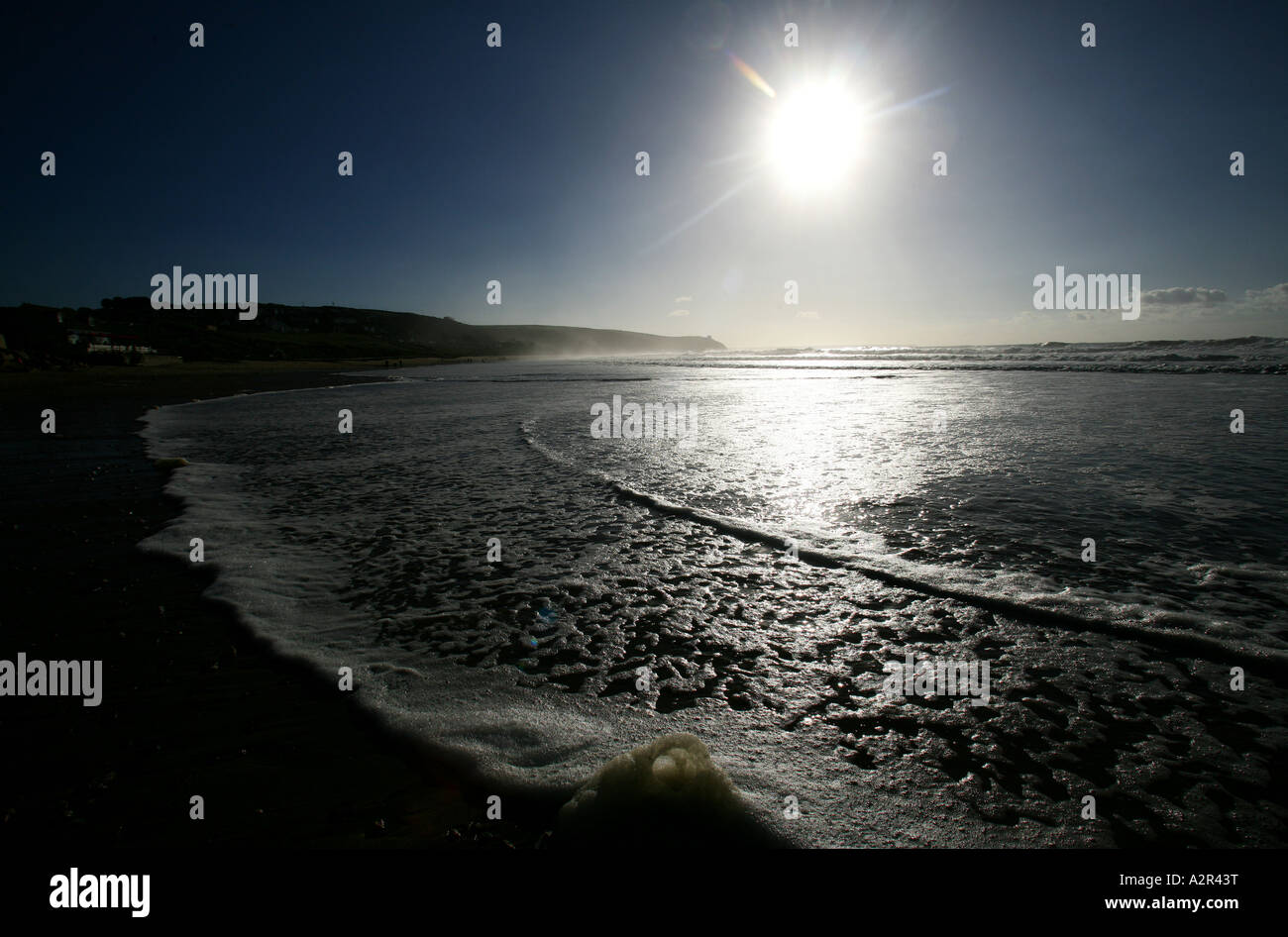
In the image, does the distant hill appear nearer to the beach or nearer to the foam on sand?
the beach

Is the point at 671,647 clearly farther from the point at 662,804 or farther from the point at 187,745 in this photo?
the point at 187,745

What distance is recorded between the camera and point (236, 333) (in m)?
97.9

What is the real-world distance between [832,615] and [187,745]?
481 cm

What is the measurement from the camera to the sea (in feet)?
10.4

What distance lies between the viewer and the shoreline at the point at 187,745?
9.48ft

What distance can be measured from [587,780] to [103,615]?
5.06 m

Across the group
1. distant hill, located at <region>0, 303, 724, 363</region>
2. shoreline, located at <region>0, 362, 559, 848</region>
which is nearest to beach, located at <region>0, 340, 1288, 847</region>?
shoreline, located at <region>0, 362, 559, 848</region>

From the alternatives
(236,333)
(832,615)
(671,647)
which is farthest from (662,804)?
(236,333)

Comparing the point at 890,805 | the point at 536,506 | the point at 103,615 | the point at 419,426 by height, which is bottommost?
the point at 890,805

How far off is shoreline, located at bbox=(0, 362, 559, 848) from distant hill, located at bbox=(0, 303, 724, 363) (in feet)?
181

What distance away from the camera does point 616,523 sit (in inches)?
318
